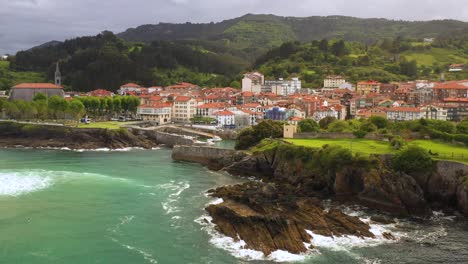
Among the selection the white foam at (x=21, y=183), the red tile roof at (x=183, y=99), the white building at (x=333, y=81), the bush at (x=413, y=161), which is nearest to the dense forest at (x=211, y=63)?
the white building at (x=333, y=81)

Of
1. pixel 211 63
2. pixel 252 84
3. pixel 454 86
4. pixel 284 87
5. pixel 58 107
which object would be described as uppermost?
pixel 211 63

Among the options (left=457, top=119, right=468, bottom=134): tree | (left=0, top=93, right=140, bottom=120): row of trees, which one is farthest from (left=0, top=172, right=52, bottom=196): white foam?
(left=457, top=119, right=468, bottom=134): tree

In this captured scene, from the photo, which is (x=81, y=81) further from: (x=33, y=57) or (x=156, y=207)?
(x=156, y=207)

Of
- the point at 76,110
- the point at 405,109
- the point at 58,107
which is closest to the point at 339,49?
the point at 405,109

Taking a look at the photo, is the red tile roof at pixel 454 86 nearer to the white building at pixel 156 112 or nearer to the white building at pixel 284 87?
the white building at pixel 284 87

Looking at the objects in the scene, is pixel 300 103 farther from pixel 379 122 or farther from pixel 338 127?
pixel 379 122

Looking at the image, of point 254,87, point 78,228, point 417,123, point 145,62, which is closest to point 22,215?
point 78,228
